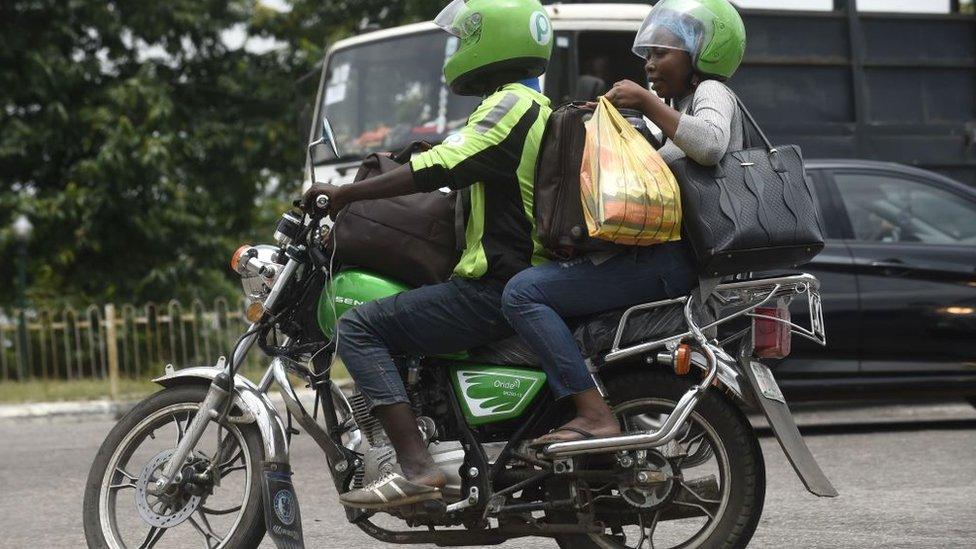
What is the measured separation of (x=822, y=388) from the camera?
895cm

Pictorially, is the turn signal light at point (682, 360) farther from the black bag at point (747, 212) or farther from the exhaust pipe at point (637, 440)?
the black bag at point (747, 212)

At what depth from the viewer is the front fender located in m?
4.75

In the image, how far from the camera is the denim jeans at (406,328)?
464 cm

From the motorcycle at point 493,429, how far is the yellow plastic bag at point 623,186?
289 mm

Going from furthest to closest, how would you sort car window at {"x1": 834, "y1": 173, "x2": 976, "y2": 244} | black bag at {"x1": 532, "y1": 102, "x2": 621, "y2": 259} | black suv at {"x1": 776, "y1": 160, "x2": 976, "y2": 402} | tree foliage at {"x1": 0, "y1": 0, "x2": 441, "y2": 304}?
tree foliage at {"x1": 0, "y1": 0, "x2": 441, "y2": 304}
car window at {"x1": 834, "y1": 173, "x2": 976, "y2": 244}
black suv at {"x1": 776, "y1": 160, "x2": 976, "y2": 402}
black bag at {"x1": 532, "y1": 102, "x2": 621, "y2": 259}

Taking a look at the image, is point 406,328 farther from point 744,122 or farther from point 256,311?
point 744,122

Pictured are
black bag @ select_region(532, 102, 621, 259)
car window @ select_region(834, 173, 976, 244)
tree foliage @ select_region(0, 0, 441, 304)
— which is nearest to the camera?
black bag @ select_region(532, 102, 621, 259)

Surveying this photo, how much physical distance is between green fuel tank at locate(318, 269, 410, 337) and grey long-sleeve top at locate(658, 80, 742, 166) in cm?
94

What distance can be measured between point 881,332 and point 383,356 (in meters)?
5.02

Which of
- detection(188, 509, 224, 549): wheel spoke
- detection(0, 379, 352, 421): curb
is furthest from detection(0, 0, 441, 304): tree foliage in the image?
detection(188, 509, 224, 549): wheel spoke

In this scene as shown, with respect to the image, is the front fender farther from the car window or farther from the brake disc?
the car window

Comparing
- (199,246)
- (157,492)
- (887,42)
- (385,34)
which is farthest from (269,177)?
(157,492)

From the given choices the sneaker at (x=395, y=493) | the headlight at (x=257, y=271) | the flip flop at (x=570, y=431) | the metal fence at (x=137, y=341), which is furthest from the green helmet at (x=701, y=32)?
the metal fence at (x=137, y=341)

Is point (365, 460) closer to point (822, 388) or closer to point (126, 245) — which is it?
point (822, 388)
